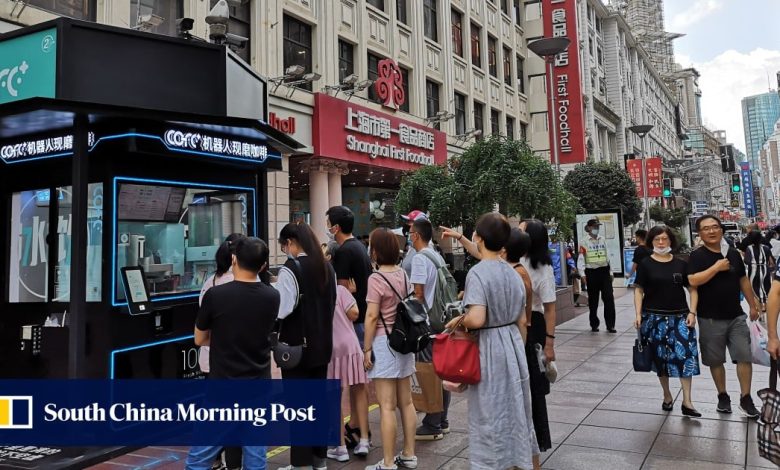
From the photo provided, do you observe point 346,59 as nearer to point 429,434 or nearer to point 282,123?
point 282,123

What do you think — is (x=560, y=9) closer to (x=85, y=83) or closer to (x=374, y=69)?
(x=374, y=69)

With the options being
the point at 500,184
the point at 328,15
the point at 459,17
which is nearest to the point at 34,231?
the point at 500,184

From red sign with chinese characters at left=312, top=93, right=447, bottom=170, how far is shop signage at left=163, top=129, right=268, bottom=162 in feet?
29.7

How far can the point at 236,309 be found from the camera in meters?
3.33

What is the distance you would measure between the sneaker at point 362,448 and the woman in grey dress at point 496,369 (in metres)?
1.40

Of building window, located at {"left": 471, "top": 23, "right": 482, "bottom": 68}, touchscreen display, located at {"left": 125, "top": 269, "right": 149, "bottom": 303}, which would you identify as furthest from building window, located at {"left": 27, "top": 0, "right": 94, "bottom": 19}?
building window, located at {"left": 471, "top": 23, "right": 482, "bottom": 68}

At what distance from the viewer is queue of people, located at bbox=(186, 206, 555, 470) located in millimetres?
3305

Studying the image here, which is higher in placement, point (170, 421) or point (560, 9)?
point (560, 9)

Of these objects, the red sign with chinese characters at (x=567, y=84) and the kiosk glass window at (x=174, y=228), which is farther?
the red sign with chinese characters at (x=567, y=84)

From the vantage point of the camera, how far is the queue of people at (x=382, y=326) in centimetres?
330

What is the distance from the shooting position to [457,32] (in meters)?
23.7

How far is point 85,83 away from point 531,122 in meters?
27.1

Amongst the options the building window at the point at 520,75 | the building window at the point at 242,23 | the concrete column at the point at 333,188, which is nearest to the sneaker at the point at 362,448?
the building window at the point at 242,23

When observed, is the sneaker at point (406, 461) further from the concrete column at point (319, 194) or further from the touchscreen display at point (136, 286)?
the concrete column at point (319, 194)
